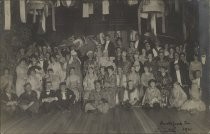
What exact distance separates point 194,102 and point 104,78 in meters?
1.62

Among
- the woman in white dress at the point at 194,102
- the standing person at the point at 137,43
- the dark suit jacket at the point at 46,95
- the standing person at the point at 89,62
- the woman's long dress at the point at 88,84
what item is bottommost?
the woman in white dress at the point at 194,102

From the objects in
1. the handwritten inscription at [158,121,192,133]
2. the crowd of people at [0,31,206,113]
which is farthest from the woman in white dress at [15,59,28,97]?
the handwritten inscription at [158,121,192,133]

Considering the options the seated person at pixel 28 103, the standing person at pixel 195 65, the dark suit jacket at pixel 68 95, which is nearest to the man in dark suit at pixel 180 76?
the standing person at pixel 195 65

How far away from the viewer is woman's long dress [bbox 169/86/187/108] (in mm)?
7875

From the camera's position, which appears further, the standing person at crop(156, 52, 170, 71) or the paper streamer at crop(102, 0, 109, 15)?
the standing person at crop(156, 52, 170, 71)

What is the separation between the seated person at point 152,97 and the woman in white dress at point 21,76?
6.95ft

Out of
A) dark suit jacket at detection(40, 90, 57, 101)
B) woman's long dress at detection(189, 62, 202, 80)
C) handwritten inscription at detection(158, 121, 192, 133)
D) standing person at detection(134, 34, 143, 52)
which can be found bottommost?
handwritten inscription at detection(158, 121, 192, 133)

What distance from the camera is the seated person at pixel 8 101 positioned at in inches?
309

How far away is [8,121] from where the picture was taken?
25.7 feet

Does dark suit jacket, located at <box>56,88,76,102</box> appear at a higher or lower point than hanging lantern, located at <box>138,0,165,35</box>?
lower

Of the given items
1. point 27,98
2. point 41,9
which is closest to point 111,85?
point 27,98

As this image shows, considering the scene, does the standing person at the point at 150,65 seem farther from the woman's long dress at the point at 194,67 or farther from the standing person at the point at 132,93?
the woman's long dress at the point at 194,67

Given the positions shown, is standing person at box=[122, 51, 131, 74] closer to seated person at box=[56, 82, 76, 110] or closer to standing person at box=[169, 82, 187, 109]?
standing person at box=[169, 82, 187, 109]

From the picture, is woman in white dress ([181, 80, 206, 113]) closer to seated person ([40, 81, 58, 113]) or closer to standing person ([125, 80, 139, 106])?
standing person ([125, 80, 139, 106])
